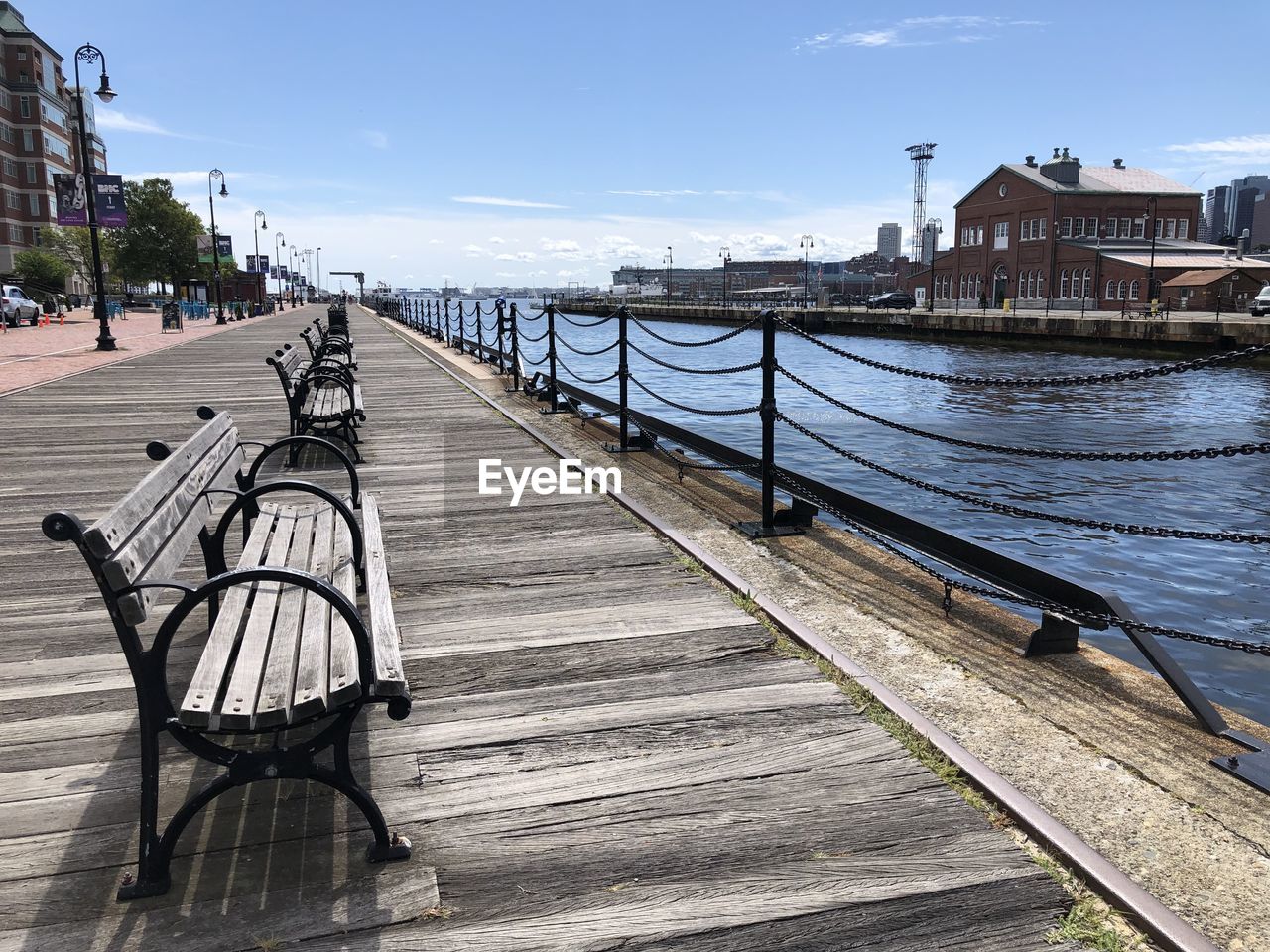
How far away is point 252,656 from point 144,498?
2.30 ft

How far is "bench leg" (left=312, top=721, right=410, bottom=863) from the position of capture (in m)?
2.91

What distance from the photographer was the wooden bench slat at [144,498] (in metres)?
2.70

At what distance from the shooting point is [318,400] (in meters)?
10.3

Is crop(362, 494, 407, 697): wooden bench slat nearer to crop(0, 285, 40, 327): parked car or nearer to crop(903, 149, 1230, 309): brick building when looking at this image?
crop(0, 285, 40, 327): parked car

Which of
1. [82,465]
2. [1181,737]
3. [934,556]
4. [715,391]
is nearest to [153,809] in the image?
[1181,737]

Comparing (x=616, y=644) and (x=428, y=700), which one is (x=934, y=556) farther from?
(x=428, y=700)

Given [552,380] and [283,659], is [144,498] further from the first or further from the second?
[552,380]

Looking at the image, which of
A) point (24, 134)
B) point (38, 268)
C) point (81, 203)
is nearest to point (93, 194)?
point (81, 203)

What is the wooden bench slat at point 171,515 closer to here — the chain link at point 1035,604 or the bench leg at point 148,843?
the bench leg at point 148,843

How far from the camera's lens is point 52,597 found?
17.5 ft

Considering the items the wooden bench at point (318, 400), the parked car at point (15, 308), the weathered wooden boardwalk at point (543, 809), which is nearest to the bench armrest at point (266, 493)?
the weathered wooden boardwalk at point (543, 809)

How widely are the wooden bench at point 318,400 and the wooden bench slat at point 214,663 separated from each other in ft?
16.9

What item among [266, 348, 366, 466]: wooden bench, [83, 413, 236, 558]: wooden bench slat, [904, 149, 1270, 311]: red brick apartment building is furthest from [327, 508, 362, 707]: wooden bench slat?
[904, 149, 1270, 311]: red brick apartment building

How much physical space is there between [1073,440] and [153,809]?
22.7 m
